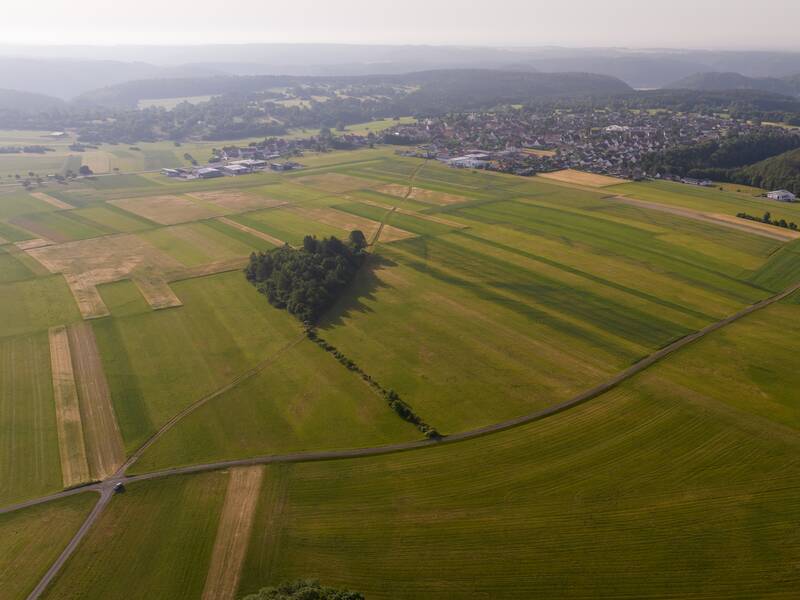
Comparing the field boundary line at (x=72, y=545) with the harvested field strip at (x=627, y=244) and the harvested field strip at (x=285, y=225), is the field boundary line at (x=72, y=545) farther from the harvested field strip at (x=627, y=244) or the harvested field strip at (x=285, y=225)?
the harvested field strip at (x=627, y=244)

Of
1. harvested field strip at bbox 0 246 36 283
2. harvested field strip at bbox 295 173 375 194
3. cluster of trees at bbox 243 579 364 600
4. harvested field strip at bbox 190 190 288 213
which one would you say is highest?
harvested field strip at bbox 295 173 375 194

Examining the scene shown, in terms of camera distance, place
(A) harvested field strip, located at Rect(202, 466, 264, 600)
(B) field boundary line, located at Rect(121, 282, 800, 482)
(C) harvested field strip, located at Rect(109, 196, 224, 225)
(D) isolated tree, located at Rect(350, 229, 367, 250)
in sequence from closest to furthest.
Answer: (A) harvested field strip, located at Rect(202, 466, 264, 600), (B) field boundary line, located at Rect(121, 282, 800, 482), (D) isolated tree, located at Rect(350, 229, 367, 250), (C) harvested field strip, located at Rect(109, 196, 224, 225)

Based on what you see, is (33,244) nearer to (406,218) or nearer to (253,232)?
(253,232)

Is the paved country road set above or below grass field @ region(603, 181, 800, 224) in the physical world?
below

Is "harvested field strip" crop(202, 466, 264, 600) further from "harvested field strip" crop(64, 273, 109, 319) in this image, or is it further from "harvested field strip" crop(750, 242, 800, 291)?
"harvested field strip" crop(750, 242, 800, 291)

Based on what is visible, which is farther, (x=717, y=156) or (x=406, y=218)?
(x=717, y=156)

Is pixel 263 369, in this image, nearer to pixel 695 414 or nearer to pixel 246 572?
pixel 246 572

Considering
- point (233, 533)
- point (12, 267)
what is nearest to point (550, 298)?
point (233, 533)

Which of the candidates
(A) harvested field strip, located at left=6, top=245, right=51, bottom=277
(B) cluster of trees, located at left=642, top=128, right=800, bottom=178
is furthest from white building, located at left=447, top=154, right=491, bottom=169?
(A) harvested field strip, located at left=6, top=245, right=51, bottom=277
